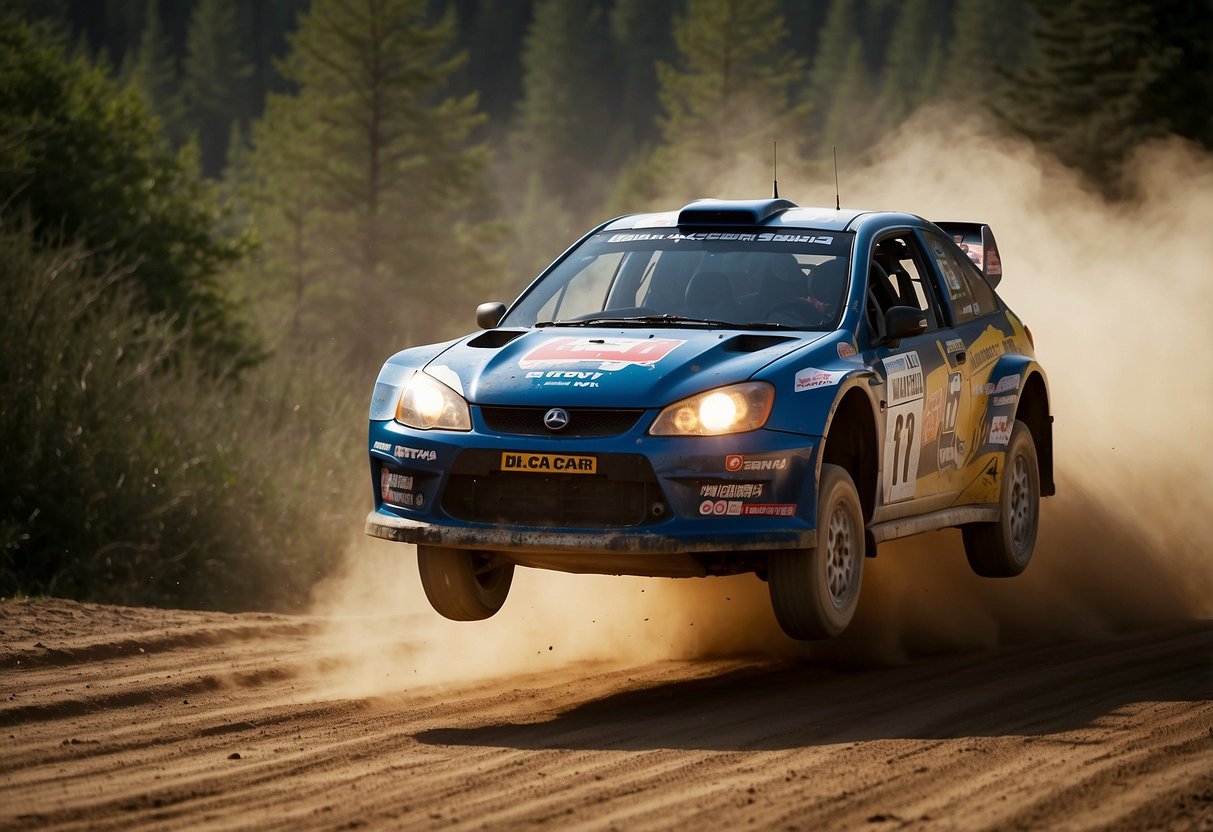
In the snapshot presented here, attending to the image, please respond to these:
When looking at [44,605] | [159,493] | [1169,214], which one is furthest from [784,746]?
[159,493]

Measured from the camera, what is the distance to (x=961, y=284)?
9688 millimetres

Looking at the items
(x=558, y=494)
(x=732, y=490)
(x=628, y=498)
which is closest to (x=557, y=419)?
(x=558, y=494)

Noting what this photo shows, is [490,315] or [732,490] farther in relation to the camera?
[490,315]

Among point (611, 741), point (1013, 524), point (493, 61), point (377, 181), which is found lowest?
point (611, 741)

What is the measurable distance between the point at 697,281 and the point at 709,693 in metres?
1.96

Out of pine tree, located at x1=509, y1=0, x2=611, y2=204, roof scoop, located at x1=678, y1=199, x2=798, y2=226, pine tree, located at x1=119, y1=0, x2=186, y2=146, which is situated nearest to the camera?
roof scoop, located at x1=678, y1=199, x2=798, y2=226

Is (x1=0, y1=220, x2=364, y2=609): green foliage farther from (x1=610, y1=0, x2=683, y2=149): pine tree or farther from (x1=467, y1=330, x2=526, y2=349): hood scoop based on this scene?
(x1=610, y1=0, x2=683, y2=149): pine tree

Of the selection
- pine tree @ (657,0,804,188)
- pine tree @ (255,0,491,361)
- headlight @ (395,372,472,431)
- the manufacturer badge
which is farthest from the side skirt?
pine tree @ (657,0,804,188)

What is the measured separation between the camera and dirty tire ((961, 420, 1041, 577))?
9.62 metres

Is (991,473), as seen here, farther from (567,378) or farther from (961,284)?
(567,378)

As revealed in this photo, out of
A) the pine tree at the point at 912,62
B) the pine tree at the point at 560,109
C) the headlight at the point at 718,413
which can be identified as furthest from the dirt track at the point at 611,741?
the pine tree at the point at 560,109

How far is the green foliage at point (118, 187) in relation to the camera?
29344mm

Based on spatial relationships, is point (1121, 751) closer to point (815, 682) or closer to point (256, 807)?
point (815, 682)

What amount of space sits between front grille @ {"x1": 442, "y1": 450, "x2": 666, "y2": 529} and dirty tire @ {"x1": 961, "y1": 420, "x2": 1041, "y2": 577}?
10.2ft
